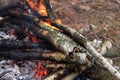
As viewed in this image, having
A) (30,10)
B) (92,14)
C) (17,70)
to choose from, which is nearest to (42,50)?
(17,70)

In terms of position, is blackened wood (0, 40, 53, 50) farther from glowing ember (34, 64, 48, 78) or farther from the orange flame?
the orange flame

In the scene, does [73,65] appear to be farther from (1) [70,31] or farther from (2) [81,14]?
(2) [81,14]

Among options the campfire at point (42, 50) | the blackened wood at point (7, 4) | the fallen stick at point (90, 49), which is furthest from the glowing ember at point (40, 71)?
the blackened wood at point (7, 4)

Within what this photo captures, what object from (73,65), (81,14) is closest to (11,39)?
(73,65)

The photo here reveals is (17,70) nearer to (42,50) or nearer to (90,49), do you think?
(42,50)

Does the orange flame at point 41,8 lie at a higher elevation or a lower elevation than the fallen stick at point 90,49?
higher

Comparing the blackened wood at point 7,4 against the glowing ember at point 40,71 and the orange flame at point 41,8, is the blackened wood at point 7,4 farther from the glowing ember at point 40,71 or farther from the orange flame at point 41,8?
the glowing ember at point 40,71

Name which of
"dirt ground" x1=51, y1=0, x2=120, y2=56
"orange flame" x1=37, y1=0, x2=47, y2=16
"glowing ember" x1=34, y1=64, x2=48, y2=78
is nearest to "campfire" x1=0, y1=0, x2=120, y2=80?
"glowing ember" x1=34, y1=64, x2=48, y2=78
